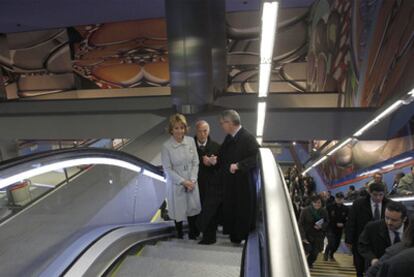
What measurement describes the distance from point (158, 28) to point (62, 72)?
201 inches

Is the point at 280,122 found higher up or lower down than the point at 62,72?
lower down

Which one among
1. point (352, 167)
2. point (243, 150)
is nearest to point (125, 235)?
point (243, 150)

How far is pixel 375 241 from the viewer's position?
3.32 m

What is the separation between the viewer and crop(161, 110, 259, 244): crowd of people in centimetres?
296

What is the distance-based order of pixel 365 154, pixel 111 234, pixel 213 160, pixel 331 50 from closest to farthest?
pixel 111 234, pixel 213 160, pixel 365 154, pixel 331 50

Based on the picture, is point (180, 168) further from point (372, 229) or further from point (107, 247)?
point (372, 229)

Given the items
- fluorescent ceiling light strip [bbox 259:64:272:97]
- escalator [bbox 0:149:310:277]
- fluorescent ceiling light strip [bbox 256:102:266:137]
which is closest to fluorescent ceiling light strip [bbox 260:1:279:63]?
fluorescent ceiling light strip [bbox 259:64:272:97]

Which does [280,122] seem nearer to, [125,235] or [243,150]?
[243,150]

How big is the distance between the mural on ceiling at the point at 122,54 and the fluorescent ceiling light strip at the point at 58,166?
11291 millimetres

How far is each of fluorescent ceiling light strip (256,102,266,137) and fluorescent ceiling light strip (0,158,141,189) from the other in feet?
12.2

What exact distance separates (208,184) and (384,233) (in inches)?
71.5

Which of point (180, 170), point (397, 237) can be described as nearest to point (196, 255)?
point (180, 170)

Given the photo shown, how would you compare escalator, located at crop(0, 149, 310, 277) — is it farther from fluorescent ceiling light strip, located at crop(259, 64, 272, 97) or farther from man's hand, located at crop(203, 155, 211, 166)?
fluorescent ceiling light strip, located at crop(259, 64, 272, 97)

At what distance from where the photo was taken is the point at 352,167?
9.69 meters
